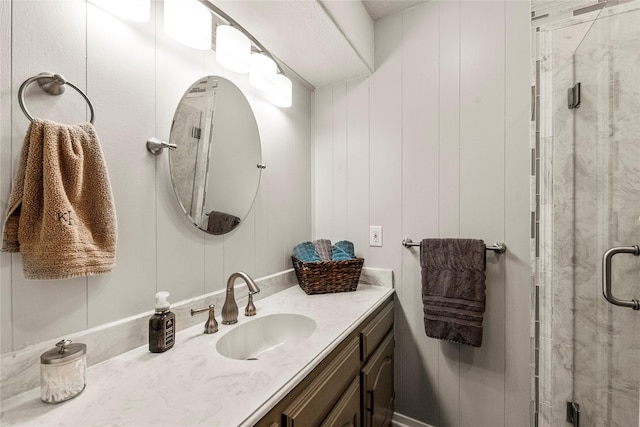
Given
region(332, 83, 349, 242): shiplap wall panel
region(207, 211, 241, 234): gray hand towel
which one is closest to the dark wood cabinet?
region(332, 83, 349, 242): shiplap wall panel

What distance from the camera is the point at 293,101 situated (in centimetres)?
163

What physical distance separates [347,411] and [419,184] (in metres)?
1.06

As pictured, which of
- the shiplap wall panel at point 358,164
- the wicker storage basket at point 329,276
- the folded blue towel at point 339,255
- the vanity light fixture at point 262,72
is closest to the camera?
the vanity light fixture at point 262,72

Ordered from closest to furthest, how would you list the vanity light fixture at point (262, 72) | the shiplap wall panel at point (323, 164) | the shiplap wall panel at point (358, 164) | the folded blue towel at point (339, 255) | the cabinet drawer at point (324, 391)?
the cabinet drawer at point (324, 391) → the vanity light fixture at point (262, 72) → the folded blue towel at point (339, 255) → the shiplap wall panel at point (358, 164) → the shiplap wall panel at point (323, 164)

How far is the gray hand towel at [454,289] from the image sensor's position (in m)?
1.25

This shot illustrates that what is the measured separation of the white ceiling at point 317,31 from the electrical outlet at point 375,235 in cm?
87

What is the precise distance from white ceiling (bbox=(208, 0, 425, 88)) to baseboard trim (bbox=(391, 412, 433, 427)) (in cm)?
189

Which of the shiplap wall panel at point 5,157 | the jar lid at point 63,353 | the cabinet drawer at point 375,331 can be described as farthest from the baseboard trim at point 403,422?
the shiplap wall panel at point 5,157

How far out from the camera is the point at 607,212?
96cm

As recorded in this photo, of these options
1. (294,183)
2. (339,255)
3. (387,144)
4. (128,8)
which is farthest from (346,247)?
(128,8)

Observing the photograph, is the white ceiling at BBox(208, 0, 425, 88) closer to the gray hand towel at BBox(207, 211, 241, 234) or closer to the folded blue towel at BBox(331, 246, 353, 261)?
Result: the gray hand towel at BBox(207, 211, 241, 234)

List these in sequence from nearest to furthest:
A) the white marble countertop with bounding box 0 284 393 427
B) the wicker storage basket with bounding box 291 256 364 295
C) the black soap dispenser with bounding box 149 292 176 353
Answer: the white marble countertop with bounding box 0 284 393 427 → the black soap dispenser with bounding box 149 292 176 353 → the wicker storage basket with bounding box 291 256 364 295

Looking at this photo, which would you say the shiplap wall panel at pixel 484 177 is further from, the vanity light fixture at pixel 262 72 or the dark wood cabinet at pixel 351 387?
the vanity light fixture at pixel 262 72

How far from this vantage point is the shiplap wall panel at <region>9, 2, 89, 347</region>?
65 centimetres
